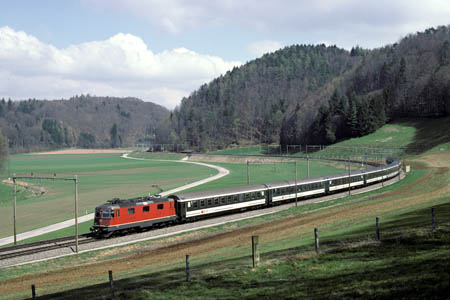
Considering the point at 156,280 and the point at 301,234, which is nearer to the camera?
the point at 156,280

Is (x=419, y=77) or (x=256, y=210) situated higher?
(x=419, y=77)

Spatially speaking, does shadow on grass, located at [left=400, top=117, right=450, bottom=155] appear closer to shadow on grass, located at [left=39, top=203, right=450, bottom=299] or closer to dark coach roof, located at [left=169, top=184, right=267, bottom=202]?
dark coach roof, located at [left=169, top=184, right=267, bottom=202]

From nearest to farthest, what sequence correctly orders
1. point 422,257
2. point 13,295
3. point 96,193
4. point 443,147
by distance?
point 422,257, point 13,295, point 96,193, point 443,147

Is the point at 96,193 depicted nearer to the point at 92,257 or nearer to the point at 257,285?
the point at 92,257

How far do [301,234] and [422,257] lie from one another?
16.2 m

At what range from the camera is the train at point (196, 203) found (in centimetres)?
4191

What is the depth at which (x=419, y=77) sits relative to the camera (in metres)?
193

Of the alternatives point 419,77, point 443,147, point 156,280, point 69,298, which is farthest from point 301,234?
point 419,77

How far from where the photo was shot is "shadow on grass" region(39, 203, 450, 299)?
43.7ft

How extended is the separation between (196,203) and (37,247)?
53.9 ft

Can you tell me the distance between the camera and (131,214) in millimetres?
42594

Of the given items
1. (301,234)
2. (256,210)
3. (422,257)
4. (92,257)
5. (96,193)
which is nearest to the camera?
(422,257)

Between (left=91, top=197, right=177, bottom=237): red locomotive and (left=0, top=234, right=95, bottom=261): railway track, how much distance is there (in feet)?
6.43

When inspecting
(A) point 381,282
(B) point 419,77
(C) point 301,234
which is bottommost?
(C) point 301,234
